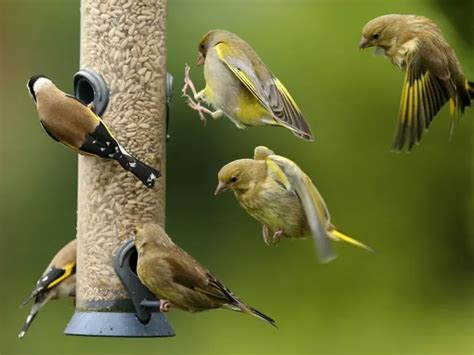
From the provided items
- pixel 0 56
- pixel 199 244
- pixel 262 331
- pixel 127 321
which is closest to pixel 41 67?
pixel 0 56

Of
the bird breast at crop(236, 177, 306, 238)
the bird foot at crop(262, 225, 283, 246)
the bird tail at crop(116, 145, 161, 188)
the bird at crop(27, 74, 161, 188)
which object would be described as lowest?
the bird foot at crop(262, 225, 283, 246)

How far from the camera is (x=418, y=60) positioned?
733 cm

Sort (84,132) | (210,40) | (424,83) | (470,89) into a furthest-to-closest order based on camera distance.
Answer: (470,89)
(210,40)
(424,83)
(84,132)

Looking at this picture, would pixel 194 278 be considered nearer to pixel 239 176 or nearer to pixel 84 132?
pixel 239 176

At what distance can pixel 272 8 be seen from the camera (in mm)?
9539

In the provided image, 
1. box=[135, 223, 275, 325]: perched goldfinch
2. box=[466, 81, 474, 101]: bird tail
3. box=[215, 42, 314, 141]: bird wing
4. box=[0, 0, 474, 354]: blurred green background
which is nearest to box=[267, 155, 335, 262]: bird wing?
box=[215, 42, 314, 141]: bird wing

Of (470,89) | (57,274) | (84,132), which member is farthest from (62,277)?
(470,89)

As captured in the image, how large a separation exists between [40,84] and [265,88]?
1.11 m

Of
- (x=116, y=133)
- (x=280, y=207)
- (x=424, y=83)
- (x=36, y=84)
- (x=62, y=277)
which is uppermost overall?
(x=424, y=83)

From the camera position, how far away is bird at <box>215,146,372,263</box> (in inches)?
270

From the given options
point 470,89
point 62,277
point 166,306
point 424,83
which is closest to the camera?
point 166,306

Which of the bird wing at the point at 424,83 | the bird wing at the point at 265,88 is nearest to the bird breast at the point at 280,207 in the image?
the bird wing at the point at 265,88

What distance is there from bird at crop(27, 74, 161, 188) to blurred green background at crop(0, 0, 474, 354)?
7.28 ft

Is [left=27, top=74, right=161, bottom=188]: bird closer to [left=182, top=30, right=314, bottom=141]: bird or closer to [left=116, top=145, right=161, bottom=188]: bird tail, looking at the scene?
[left=116, top=145, right=161, bottom=188]: bird tail
